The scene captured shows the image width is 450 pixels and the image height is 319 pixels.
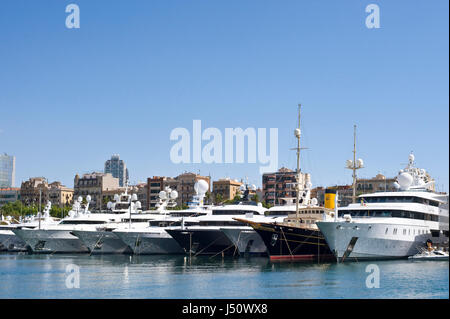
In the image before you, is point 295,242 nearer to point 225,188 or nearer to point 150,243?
point 150,243

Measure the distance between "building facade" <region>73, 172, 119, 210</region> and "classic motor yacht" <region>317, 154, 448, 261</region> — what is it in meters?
117

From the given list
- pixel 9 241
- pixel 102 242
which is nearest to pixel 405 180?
pixel 102 242

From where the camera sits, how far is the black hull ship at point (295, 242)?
5431 centimetres

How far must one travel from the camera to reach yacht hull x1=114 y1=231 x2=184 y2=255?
7100 centimetres

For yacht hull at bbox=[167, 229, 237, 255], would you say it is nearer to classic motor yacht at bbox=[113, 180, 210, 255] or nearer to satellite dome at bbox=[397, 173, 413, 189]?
classic motor yacht at bbox=[113, 180, 210, 255]

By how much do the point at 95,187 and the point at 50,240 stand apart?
9746 centimetres

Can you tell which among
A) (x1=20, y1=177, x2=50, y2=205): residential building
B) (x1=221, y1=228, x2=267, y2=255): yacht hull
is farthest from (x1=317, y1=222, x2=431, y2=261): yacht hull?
(x1=20, y1=177, x2=50, y2=205): residential building

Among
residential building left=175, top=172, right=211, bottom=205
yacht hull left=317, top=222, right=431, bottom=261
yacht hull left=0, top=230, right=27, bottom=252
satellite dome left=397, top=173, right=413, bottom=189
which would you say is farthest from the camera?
residential building left=175, top=172, right=211, bottom=205

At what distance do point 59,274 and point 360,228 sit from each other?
24971 millimetres

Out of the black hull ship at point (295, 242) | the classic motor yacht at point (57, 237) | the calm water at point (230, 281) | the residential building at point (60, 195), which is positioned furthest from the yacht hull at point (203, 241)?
the residential building at point (60, 195)

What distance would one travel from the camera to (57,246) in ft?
251

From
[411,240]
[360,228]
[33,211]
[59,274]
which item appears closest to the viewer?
[59,274]
